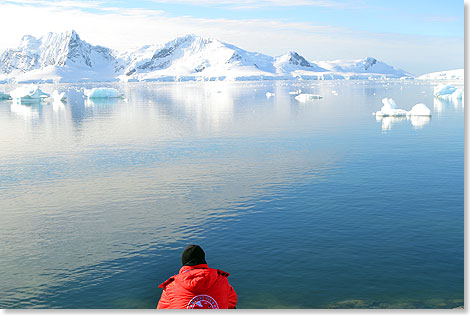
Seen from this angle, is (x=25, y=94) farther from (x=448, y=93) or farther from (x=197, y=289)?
(x=197, y=289)

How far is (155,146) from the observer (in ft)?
140

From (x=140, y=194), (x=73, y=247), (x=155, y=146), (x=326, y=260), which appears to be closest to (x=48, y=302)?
(x=73, y=247)

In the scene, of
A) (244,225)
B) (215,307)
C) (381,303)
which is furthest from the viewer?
(244,225)

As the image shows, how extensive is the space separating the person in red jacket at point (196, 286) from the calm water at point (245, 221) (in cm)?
596

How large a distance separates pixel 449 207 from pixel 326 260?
8.83 metres

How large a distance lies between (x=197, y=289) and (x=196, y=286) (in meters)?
0.09

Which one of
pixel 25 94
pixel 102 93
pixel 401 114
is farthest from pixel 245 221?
pixel 102 93

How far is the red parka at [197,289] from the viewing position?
869cm

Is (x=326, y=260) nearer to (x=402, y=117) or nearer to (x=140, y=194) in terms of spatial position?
(x=140, y=194)

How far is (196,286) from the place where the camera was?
8.69 m

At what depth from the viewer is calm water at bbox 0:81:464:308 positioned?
50.7 ft

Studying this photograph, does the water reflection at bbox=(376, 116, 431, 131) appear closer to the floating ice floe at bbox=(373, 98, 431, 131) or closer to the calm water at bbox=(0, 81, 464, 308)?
the floating ice floe at bbox=(373, 98, 431, 131)

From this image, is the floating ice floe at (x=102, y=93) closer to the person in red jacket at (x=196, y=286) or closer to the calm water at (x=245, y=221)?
the calm water at (x=245, y=221)

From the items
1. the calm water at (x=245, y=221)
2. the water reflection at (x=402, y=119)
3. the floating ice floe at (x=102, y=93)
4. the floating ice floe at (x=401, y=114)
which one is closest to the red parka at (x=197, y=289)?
the calm water at (x=245, y=221)
